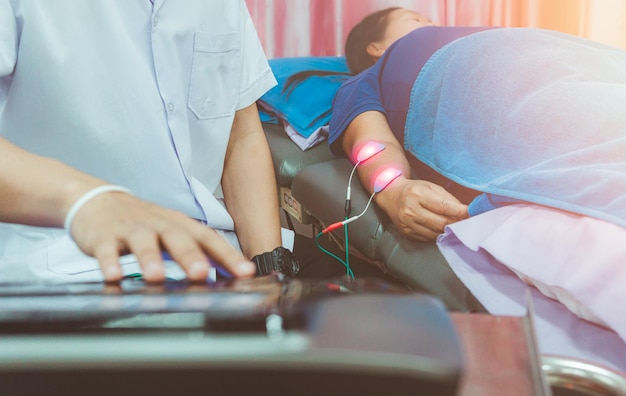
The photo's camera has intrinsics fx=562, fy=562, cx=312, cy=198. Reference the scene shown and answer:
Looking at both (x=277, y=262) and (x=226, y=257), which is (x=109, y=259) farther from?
(x=277, y=262)

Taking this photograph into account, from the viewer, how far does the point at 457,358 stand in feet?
0.70

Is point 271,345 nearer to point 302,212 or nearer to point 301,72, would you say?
point 302,212

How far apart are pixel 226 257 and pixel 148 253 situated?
57 millimetres

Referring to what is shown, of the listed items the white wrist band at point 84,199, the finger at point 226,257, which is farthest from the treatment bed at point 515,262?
the white wrist band at point 84,199

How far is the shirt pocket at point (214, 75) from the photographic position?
950 millimetres

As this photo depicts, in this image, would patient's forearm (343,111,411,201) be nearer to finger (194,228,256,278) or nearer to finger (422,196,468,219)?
finger (422,196,468,219)

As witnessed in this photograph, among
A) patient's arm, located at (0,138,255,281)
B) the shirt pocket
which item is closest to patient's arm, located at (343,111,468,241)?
the shirt pocket

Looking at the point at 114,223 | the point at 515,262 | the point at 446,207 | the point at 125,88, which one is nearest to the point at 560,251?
the point at 515,262

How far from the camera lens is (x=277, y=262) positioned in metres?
0.94

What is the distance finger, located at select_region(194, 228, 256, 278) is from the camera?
0.42 metres

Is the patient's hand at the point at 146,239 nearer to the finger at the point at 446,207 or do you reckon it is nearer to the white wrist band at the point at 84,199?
the white wrist band at the point at 84,199

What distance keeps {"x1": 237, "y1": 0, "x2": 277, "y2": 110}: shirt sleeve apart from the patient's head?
0.78 meters

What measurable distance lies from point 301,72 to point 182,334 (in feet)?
4.67

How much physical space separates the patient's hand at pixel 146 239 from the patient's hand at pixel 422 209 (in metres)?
0.57
